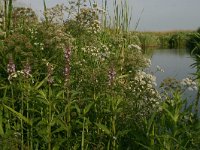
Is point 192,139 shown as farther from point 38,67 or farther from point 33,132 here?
point 38,67

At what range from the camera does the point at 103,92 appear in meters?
5.43

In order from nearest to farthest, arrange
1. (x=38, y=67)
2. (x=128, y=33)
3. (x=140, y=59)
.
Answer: (x=38, y=67), (x=140, y=59), (x=128, y=33)

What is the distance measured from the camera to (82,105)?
560 centimetres

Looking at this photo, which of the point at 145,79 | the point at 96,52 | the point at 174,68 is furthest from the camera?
the point at 174,68

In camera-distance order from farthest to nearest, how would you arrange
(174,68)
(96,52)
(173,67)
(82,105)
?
1. (173,67)
2. (174,68)
3. (96,52)
4. (82,105)

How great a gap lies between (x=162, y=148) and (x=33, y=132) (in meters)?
1.64

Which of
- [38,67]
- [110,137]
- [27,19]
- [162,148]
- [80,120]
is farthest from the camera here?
[27,19]

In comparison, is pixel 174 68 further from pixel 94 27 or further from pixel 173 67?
pixel 94 27

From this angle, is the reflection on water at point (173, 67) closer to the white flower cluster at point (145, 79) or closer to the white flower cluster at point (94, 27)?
the white flower cluster at point (94, 27)

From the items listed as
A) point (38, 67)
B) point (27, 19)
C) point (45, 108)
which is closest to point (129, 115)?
point (45, 108)

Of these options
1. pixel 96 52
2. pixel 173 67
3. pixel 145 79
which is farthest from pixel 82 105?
pixel 173 67

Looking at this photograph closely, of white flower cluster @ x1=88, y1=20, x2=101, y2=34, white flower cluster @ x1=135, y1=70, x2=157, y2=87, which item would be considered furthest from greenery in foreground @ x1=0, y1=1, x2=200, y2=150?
white flower cluster @ x1=88, y1=20, x2=101, y2=34

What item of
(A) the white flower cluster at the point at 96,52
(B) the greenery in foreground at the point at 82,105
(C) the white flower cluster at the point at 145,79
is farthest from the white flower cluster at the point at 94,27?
(C) the white flower cluster at the point at 145,79

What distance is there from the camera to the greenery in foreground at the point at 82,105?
484 centimetres
